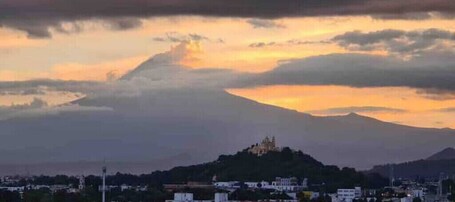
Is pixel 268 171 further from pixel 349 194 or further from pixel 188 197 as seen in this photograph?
pixel 188 197

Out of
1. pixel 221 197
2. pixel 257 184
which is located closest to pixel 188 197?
pixel 221 197

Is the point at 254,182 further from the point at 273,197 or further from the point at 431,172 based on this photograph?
the point at 431,172

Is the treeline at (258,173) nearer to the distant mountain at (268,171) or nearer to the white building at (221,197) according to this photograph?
the distant mountain at (268,171)

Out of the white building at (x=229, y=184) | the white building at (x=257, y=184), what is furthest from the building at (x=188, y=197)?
the white building at (x=257, y=184)

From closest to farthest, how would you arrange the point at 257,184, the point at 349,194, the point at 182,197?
the point at 182,197 < the point at 349,194 < the point at 257,184

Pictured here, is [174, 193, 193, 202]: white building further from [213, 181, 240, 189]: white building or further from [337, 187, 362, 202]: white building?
[213, 181, 240, 189]: white building

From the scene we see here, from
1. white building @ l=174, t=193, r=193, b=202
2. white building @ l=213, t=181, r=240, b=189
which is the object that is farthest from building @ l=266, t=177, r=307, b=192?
white building @ l=174, t=193, r=193, b=202
